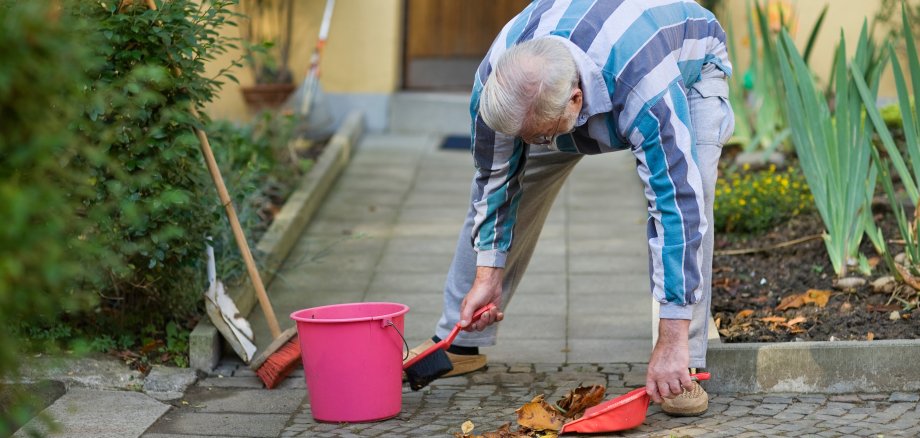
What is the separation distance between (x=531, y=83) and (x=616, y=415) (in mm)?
1007

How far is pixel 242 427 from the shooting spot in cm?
352

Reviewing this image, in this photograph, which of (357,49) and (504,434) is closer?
(504,434)

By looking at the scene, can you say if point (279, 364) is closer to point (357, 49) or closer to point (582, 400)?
point (582, 400)

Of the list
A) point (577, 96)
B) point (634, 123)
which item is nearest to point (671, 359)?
point (634, 123)

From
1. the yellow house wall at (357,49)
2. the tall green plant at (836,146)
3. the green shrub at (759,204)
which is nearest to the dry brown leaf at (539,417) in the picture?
the tall green plant at (836,146)

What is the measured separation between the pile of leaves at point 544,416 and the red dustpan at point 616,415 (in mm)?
47

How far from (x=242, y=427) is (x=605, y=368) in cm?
129

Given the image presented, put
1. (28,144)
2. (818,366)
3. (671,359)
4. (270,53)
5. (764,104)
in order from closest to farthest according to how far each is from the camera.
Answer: (28,144) < (671,359) < (818,366) < (764,104) < (270,53)

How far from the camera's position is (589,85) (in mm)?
3033

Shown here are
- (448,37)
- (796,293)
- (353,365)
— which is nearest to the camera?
(353,365)

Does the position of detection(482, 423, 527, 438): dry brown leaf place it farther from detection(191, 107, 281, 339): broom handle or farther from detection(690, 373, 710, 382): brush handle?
detection(191, 107, 281, 339): broom handle

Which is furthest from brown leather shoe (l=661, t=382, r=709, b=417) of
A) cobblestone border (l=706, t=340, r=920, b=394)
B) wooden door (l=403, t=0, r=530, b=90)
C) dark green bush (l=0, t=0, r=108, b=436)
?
wooden door (l=403, t=0, r=530, b=90)

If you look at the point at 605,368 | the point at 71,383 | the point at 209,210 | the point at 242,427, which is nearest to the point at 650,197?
the point at 605,368

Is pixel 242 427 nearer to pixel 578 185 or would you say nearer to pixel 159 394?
pixel 159 394
